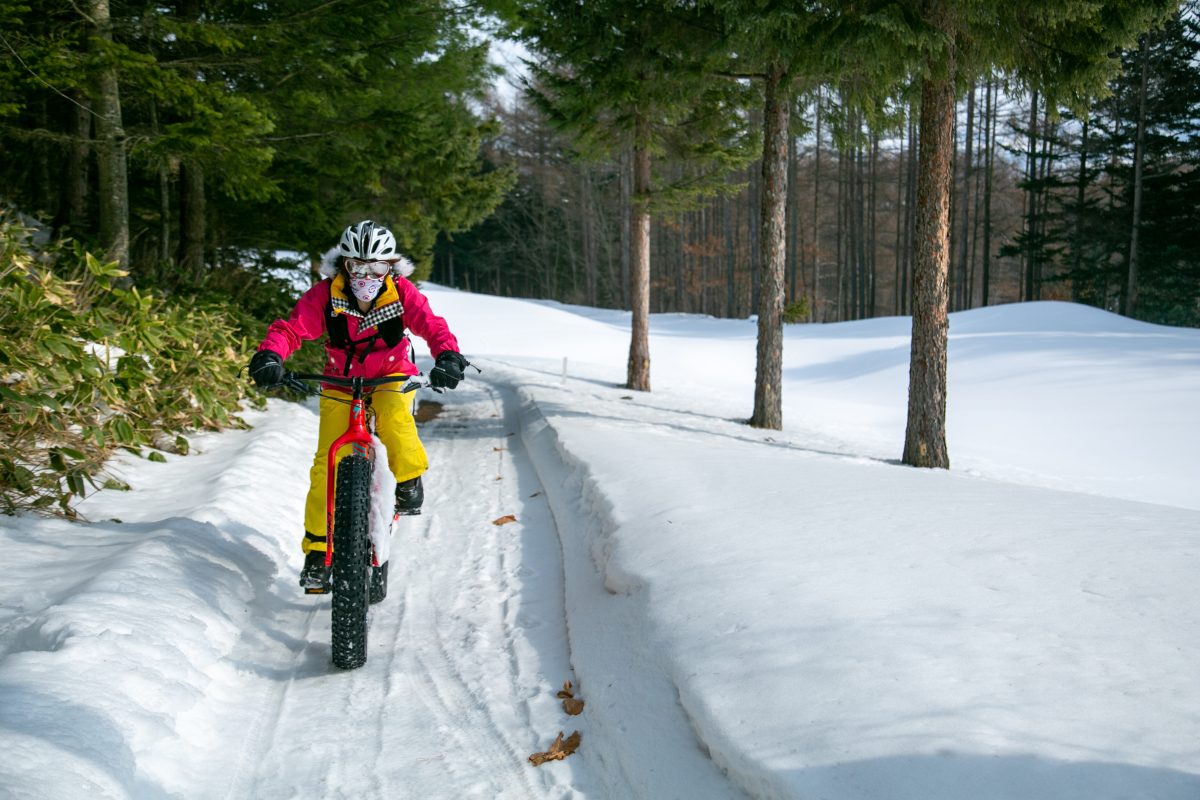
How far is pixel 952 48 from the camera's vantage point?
8336mm

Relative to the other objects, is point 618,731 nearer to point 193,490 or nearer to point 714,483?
point 714,483

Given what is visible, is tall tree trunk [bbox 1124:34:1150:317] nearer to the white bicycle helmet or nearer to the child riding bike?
the child riding bike

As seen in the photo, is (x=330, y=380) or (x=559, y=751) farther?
(x=330, y=380)

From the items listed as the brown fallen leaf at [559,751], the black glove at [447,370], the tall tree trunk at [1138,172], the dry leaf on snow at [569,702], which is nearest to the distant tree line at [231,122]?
the black glove at [447,370]

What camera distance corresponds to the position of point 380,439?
4.20 meters

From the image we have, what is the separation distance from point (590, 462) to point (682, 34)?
7830 mm

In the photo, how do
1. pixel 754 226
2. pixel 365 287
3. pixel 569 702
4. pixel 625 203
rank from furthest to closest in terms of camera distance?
pixel 625 203, pixel 754 226, pixel 365 287, pixel 569 702

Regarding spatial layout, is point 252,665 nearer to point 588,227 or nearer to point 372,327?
point 372,327

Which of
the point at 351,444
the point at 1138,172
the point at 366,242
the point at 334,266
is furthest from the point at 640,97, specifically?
the point at 1138,172

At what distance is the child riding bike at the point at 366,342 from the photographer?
3.96 meters

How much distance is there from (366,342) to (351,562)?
126 centimetres

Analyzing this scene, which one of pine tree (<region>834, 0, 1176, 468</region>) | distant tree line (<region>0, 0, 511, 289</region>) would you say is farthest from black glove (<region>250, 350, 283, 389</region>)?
pine tree (<region>834, 0, 1176, 468</region>)

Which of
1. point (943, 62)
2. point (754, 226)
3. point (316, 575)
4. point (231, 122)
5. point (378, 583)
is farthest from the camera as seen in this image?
point (754, 226)

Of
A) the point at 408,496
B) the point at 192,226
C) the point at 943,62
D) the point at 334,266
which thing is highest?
the point at 943,62
